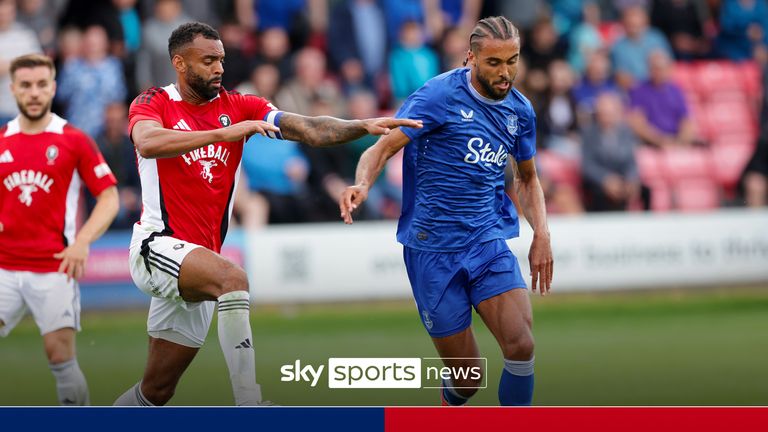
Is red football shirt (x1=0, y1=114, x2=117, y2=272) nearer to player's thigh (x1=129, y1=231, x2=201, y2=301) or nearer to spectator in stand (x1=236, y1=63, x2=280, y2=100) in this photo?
player's thigh (x1=129, y1=231, x2=201, y2=301)

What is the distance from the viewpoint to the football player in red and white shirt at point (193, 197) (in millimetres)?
5293

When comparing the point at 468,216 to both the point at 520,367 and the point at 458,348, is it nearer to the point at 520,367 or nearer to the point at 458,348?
the point at 458,348

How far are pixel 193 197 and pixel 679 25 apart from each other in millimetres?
10472

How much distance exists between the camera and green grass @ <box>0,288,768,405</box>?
7336mm

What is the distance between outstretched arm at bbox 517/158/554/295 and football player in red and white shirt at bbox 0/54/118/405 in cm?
224

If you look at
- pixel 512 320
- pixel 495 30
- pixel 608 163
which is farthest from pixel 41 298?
pixel 608 163

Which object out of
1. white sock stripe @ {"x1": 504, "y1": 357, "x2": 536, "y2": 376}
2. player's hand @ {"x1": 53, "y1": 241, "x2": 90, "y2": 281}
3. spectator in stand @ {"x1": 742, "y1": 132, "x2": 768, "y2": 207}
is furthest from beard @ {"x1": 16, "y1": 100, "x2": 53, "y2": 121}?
Answer: spectator in stand @ {"x1": 742, "y1": 132, "x2": 768, "y2": 207}

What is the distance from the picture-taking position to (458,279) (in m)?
6.00

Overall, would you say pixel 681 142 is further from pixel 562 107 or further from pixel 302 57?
pixel 302 57

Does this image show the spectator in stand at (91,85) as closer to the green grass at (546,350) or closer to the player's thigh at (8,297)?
the green grass at (546,350)

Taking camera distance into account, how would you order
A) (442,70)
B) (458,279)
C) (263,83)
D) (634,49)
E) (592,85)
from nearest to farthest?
1. (458,279)
2. (263,83)
3. (442,70)
4. (592,85)
5. (634,49)

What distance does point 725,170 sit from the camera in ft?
45.5

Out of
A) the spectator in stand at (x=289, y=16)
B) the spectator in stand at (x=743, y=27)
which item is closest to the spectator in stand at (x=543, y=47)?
the spectator in stand at (x=289, y=16)

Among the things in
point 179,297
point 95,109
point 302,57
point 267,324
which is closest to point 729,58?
point 302,57
